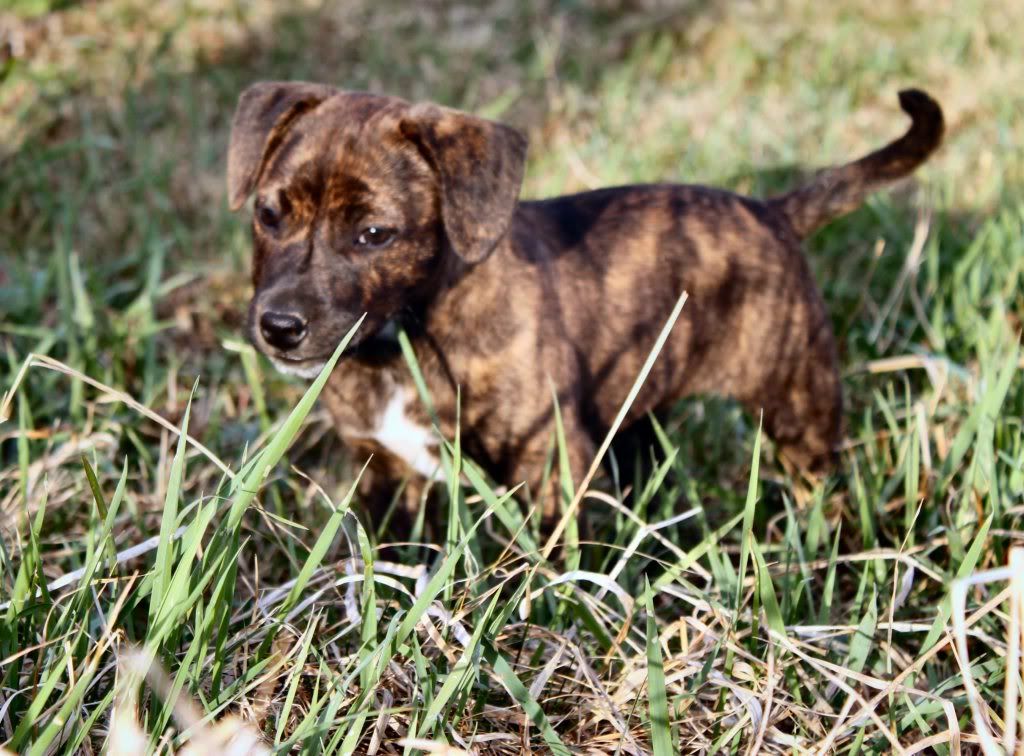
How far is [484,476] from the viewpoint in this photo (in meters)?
3.11

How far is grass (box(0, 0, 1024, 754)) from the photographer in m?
2.05

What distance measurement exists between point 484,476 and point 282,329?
734mm

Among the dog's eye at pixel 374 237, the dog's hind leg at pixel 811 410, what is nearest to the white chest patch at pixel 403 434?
the dog's eye at pixel 374 237

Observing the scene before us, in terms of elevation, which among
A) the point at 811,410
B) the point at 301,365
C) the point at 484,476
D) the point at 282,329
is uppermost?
the point at 282,329

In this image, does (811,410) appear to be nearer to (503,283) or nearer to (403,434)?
(503,283)

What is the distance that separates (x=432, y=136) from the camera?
2943mm

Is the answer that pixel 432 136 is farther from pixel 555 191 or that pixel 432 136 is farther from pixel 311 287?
pixel 555 191

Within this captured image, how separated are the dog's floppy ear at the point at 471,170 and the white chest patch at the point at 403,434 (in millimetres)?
515

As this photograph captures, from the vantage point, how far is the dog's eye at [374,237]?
291 cm

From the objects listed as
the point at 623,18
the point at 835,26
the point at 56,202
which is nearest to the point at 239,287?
the point at 56,202

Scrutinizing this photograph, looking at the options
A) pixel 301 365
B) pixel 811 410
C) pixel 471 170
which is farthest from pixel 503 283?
pixel 811 410

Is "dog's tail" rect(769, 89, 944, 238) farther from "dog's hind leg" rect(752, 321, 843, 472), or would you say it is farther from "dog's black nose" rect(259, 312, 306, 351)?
"dog's black nose" rect(259, 312, 306, 351)

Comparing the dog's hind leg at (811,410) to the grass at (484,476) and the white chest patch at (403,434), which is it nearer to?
the grass at (484,476)

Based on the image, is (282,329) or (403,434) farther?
(403,434)
